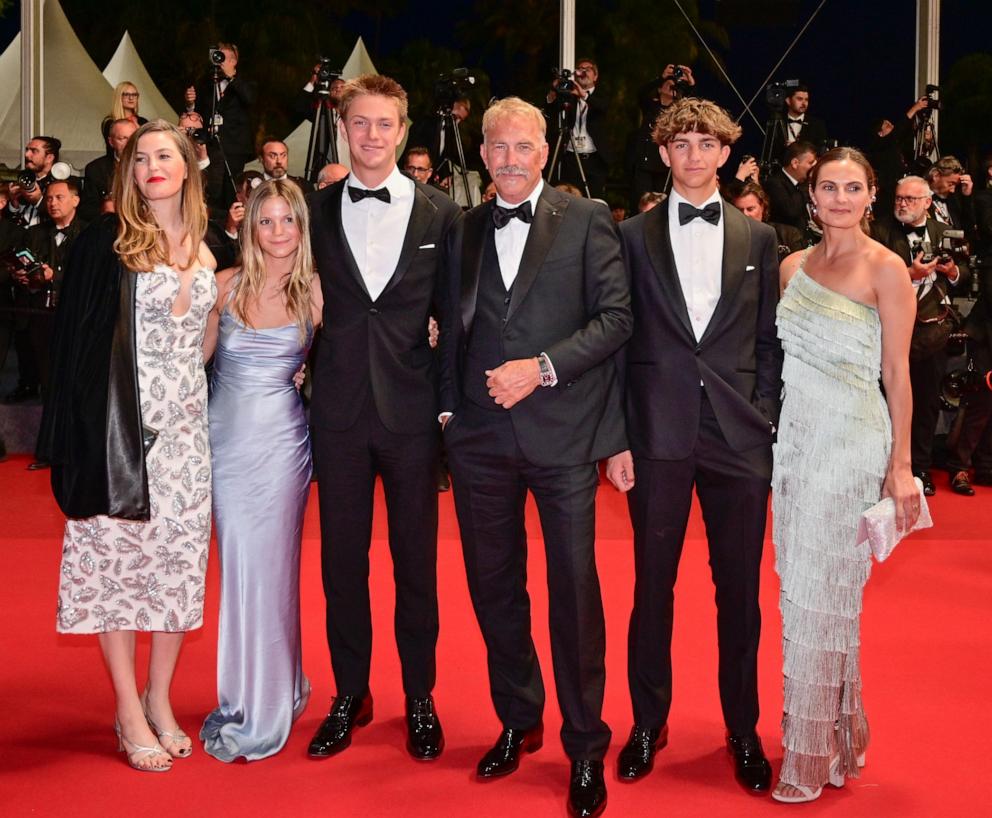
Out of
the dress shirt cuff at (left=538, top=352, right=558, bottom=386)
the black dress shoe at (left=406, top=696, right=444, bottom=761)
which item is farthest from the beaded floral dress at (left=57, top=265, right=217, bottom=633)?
the dress shirt cuff at (left=538, top=352, right=558, bottom=386)

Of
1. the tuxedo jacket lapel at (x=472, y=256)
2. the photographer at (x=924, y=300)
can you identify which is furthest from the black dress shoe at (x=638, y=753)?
the photographer at (x=924, y=300)

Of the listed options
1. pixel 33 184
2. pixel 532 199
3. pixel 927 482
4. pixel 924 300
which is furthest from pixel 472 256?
pixel 33 184

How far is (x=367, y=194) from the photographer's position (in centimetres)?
327

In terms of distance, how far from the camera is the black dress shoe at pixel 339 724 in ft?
10.7

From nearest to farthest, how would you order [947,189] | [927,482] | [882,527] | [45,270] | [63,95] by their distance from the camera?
[882,527]
[927,482]
[45,270]
[947,189]
[63,95]

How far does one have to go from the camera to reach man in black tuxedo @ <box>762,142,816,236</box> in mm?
7887

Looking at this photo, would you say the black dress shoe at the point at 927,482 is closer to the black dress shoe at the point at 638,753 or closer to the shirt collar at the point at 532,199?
the black dress shoe at the point at 638,753

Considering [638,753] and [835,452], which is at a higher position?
[835,452]

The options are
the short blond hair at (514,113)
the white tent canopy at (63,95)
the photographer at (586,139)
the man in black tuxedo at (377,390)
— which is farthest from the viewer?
the white tent canopy at (63,95)

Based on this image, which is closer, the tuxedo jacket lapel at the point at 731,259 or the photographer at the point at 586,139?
the tuxedo jacket lapel at the point at 731,259

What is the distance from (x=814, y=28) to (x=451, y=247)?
477 inches

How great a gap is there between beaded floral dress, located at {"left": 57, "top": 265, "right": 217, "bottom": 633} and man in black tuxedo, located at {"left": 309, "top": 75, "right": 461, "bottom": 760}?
0.32m

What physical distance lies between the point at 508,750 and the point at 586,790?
29 centimetres

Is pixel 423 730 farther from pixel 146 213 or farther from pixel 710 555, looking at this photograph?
pixel 146 213
